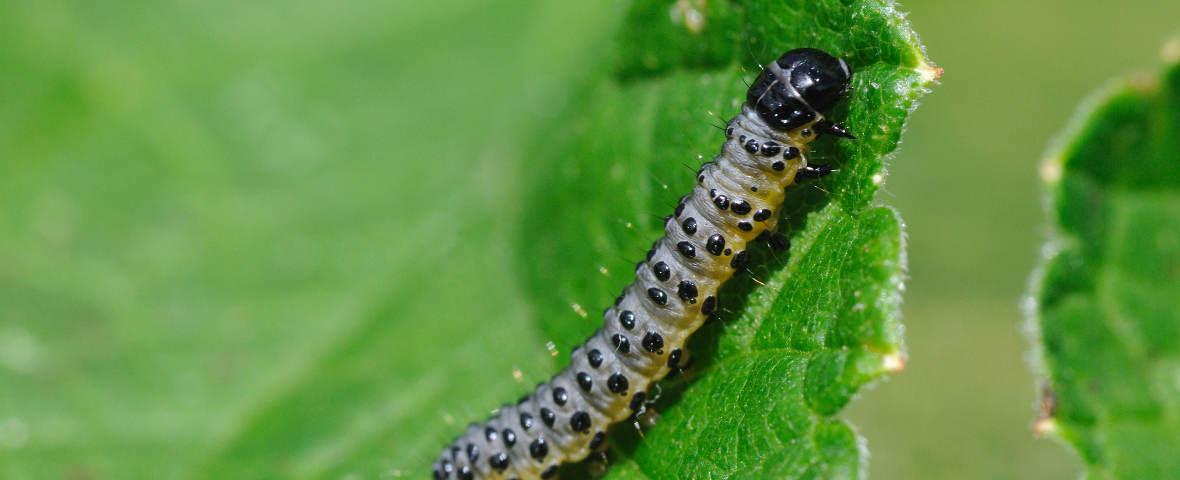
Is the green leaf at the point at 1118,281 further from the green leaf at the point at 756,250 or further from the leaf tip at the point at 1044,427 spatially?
the green leaf at the point at 756,250

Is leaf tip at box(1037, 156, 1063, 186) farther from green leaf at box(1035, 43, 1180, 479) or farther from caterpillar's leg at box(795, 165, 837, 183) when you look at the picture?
caterpillar's leg at box(795, 165, 837, 183)

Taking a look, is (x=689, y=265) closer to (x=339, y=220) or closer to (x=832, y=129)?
(x=832, y=129)

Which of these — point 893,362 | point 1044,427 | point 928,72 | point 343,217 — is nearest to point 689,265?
point 893,362

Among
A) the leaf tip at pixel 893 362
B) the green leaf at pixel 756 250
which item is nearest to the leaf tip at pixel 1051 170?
the green leaf at pixel 756 250

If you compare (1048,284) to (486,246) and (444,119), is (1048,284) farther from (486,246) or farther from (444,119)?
(444,119)

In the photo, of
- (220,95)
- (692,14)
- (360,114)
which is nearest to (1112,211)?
(692,14)

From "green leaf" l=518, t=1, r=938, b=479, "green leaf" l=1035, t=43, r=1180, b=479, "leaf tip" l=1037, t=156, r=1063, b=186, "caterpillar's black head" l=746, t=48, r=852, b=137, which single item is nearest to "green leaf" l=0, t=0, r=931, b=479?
"green leaf" l=518, t=1, r=938, b=479

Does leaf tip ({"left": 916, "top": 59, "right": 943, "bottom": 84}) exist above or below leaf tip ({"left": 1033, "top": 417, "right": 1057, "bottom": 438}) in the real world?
above
